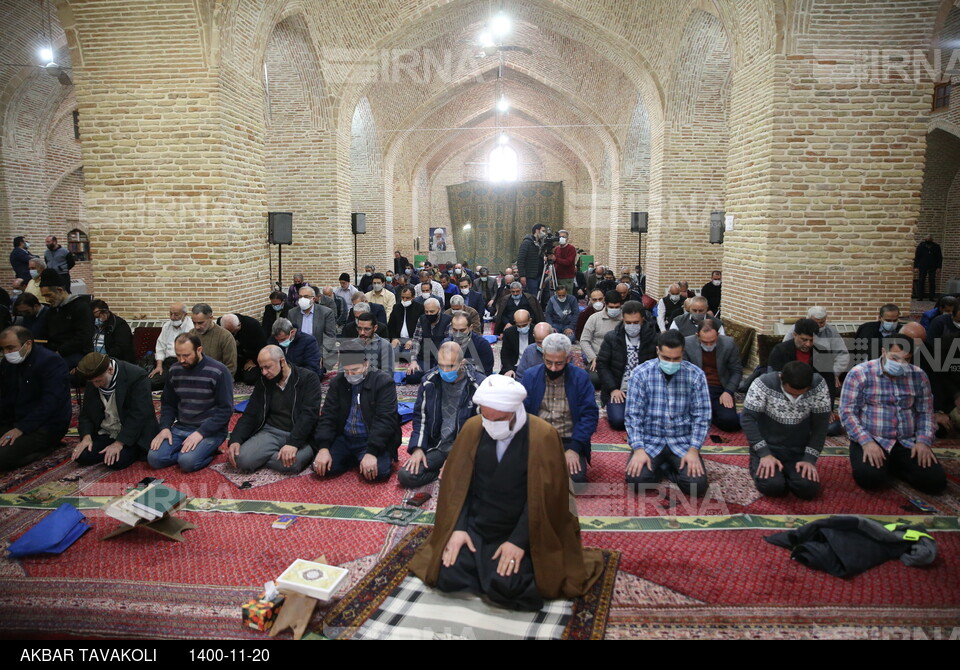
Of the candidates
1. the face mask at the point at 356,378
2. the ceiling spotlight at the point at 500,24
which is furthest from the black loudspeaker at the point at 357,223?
the face mask at the point at 356,378


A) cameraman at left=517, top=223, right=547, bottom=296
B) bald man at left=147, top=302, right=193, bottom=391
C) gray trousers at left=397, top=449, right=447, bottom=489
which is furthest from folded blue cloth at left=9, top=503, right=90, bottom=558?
cameraman at left=517, top=223, right=547, bottom=296

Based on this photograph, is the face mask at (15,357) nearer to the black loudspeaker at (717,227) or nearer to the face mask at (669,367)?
the face mask at (669,367)

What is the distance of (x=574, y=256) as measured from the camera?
1144 cm

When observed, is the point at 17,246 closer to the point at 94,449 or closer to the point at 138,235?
the point at 138,235

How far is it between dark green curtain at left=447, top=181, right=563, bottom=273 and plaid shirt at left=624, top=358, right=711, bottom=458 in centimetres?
1963

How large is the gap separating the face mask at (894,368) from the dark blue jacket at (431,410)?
9.08 feet

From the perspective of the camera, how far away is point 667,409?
4465 mm

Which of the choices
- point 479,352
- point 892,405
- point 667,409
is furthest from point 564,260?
point 892,405

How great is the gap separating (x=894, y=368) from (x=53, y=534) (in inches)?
207

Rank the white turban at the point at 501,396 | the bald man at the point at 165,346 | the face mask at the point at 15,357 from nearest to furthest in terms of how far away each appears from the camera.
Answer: the white turban at the point at 501,396
the face mask at the point at 15,357
the bald man at the point at 165,346

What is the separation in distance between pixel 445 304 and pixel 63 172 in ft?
32.5

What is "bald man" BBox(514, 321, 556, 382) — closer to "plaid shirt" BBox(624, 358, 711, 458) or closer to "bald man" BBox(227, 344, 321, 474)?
"plaid shirt" BBox(624, 358, 711, 458)

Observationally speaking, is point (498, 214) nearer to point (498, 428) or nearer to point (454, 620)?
point (498, 428)

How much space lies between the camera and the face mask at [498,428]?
10.2 feet
